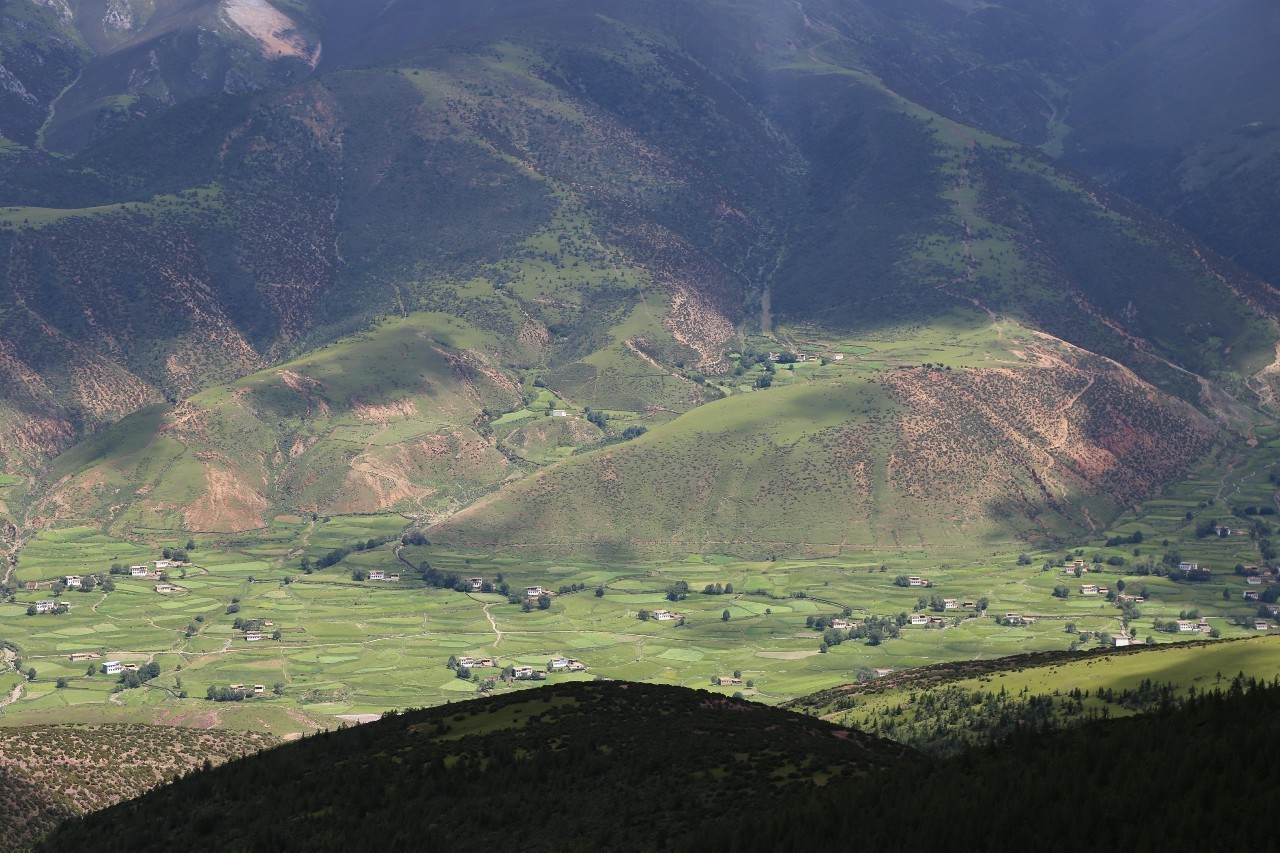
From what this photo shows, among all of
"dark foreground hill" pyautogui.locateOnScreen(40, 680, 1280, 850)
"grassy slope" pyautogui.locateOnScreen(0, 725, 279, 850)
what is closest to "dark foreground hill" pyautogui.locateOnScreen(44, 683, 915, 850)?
"dark foreground hill" pyautogui.locateOnScreen(40, 680, 1280, 850)

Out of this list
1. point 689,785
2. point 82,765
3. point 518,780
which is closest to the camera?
point 689,785

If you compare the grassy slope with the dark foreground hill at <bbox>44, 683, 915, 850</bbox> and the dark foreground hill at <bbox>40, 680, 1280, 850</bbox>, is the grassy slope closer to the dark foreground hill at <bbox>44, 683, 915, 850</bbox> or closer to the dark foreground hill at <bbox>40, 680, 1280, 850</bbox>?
the dark foreground hill at <bbox>40, 680, 1280, 850</bbox>

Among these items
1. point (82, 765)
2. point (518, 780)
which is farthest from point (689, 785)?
point (82, 765)

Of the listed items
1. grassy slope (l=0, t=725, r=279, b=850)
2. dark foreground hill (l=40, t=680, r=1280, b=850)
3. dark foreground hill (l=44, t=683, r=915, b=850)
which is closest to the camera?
dark foreground hill (l=40, t=680, r=1280, b=850)

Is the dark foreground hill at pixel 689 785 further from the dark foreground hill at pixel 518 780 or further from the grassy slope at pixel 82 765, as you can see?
the grassy slope at pixel 82 765

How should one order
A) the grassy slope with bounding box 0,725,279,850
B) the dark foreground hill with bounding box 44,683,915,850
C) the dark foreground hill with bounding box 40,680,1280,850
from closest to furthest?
the dark foreground hill with bounding box 40,680,1280,850, the dark foreground hill with bounding box 44,683,915,850, the grassy slope with bounding box 0,725,279,850

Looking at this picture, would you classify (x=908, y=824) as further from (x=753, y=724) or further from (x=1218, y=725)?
(x=753, y=724)

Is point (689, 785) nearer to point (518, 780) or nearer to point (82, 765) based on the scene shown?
point (518, 780)

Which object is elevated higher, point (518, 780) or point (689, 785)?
point (689, 785)

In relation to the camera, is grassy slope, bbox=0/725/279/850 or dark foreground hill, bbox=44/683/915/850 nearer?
dark foreground hill, bbox=44/683/915/850
